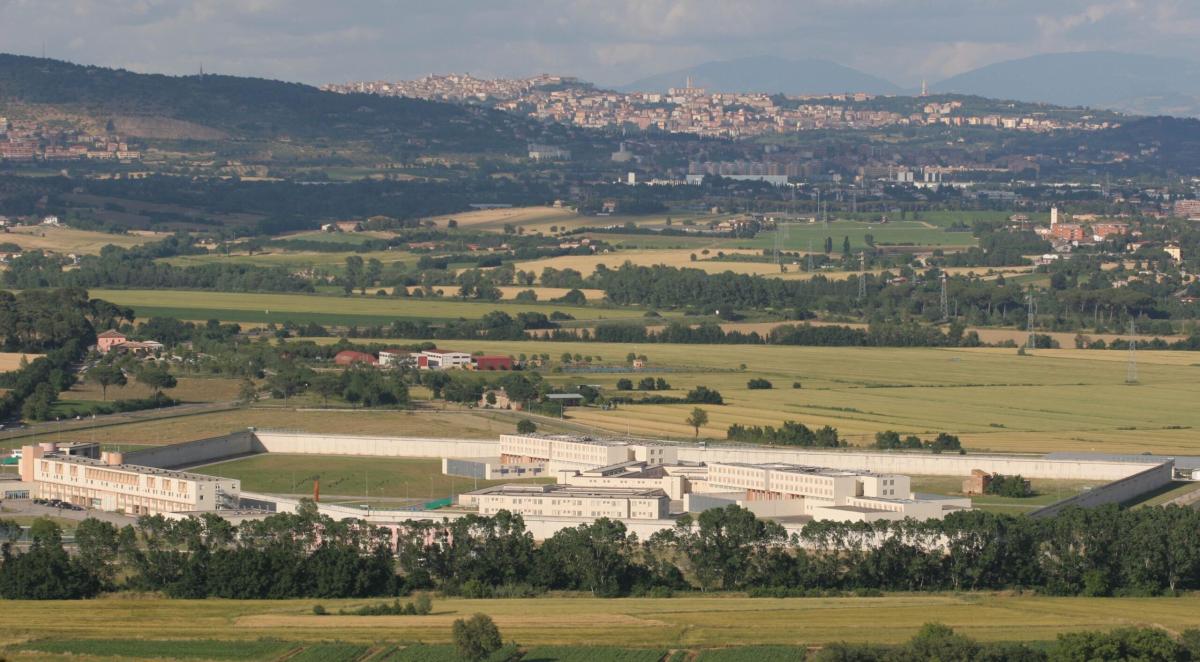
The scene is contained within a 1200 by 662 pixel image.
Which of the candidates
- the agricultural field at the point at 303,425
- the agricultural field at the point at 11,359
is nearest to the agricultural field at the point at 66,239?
the agricultural field at the point at 11,359

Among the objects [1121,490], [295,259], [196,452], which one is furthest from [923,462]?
[295,259]

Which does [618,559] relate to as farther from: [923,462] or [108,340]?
[108,340]

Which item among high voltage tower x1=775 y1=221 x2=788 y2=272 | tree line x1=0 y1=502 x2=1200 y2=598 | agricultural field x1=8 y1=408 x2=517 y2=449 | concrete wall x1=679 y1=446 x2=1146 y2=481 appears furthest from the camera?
high voltage tower x1=775 y1=221 x2=788 y2=272

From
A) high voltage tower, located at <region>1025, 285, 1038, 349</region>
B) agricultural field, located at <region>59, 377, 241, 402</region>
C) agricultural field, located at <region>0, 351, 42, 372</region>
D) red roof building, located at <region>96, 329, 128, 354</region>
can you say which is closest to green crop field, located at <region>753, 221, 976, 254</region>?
high voltage tower, located at <region>1025, 285, 1038, 349</region>

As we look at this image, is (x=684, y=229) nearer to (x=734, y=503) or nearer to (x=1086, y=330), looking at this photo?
(x=1086, y=330)

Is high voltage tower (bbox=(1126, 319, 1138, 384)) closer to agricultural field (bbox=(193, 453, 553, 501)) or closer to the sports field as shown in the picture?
agricultural field (bbox=(193, 453, 553, 501))

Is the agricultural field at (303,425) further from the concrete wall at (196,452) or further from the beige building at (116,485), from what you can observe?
the beige building at (116,485)
